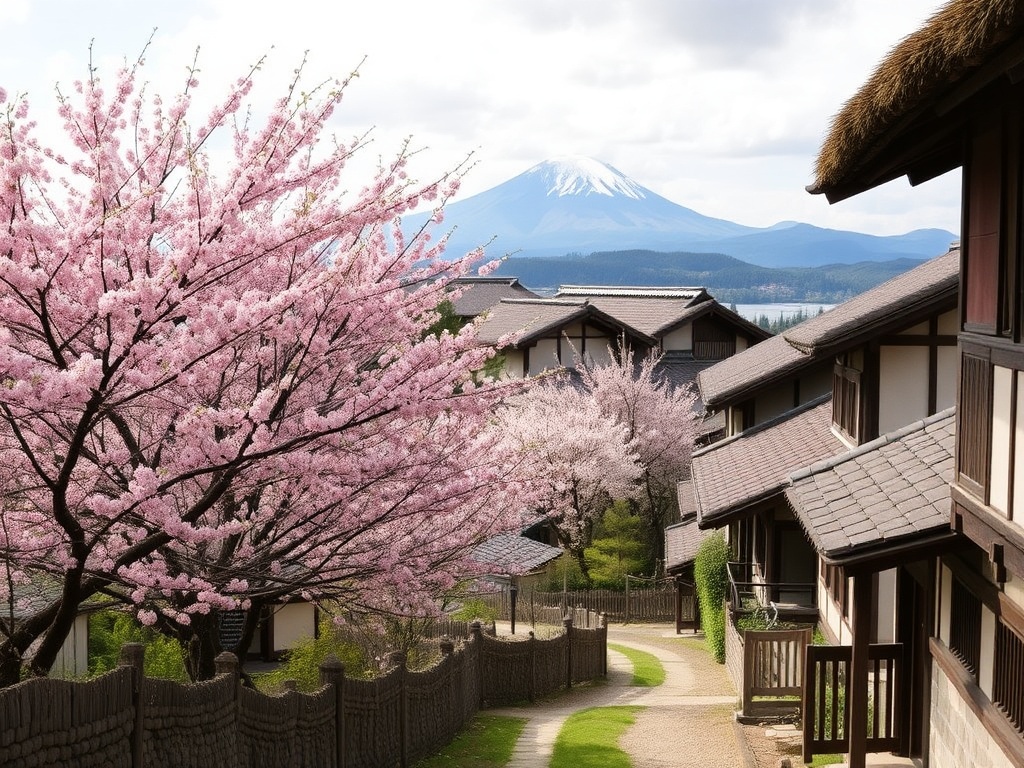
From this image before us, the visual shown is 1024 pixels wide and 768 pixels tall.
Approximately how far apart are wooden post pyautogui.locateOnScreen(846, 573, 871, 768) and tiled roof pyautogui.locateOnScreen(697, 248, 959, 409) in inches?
227

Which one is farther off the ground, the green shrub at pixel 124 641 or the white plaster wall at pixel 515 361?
the white plaster wall at pixel 515 361

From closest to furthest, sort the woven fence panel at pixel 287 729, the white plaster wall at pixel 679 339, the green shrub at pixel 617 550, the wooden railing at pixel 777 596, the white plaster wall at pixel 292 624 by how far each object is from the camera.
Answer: the woven fence panel at pixel 287 729 < the wooden railing at pixel 777 596 < the white plaster wall at pixel 292 624 < the green shrub at pixel 617 550 < the white plaster wall at pixel 679 339

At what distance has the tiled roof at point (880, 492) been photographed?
8.10m

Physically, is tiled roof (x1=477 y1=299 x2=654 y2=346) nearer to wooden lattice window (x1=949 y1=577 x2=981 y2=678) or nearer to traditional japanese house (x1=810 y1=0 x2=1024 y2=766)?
wooden lattice window (x1=949 y1=577 x2=981 y2=678)

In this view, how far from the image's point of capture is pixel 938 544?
795 cm

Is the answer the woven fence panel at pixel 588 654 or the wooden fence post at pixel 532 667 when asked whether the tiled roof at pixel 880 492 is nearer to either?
the wooden fence post at pixel 532 667

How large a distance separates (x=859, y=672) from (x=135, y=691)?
555cm

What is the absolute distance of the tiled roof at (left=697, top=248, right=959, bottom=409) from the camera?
14.1 m

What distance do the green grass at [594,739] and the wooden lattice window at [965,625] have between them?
15.9 ft

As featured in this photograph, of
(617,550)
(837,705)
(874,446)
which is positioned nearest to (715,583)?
(837,705)

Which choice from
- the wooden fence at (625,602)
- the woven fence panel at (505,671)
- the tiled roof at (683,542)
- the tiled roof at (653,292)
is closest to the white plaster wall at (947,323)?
the woven fence panel at (505,671)

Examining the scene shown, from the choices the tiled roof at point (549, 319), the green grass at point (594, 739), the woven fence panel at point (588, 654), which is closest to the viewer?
the green grass at point (594, 739)

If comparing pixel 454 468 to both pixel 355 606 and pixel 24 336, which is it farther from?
pixel 24 336

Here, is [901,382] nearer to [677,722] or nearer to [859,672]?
[677,722]
